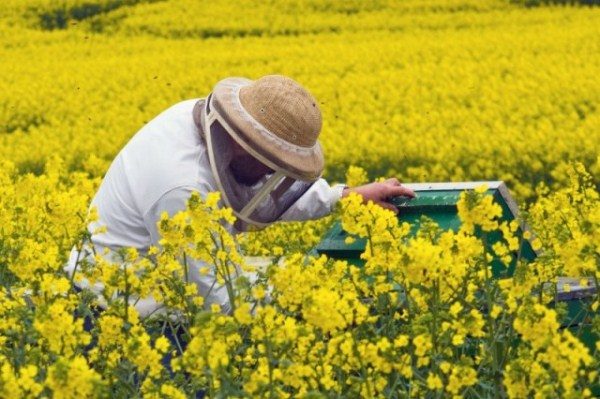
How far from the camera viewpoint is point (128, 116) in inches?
408

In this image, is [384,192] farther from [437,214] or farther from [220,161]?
[220,161]

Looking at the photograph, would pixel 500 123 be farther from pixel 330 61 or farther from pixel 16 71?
pixel 16 71

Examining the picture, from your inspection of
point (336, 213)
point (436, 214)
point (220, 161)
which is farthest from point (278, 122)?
point (336, 213)

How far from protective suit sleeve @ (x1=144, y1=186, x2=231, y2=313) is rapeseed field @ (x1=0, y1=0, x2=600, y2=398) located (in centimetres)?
12

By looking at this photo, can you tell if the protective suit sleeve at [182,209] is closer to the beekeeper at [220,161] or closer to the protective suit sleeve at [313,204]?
the beekeeper at [220,161]

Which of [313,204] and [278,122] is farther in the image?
[313,204]

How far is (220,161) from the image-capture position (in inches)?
149

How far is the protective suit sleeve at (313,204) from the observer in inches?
169

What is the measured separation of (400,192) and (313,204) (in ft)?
0.97

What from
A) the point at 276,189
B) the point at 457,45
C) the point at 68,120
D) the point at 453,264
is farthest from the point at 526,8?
the point at 453,264

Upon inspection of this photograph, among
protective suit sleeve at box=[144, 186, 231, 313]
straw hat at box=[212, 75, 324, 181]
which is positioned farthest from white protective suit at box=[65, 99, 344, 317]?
straw hat at box=[212, 75, 324, 181]

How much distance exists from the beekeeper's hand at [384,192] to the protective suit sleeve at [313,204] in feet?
0.62

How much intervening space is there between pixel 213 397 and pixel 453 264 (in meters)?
0.59

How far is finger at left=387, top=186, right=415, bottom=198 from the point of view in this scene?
162 inches
